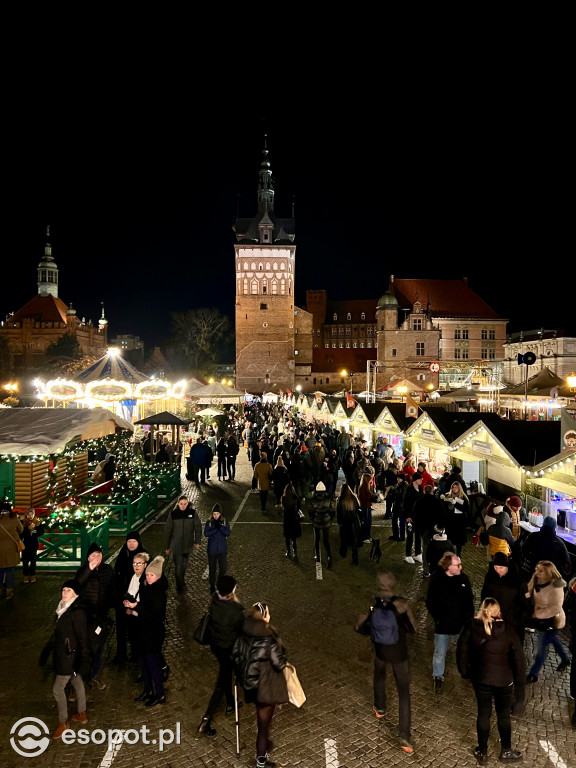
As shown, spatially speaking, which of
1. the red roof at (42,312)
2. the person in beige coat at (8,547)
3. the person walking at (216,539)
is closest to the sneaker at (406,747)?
the person walking at (216,539)

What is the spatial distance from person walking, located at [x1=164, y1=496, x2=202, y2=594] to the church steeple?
8091cm

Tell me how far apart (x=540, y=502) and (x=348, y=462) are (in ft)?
16.5

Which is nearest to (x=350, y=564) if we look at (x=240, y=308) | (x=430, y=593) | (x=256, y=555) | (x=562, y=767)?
(x=256, y=555)

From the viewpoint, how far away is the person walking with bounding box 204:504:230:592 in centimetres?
615

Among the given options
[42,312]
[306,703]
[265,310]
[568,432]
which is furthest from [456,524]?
[42,312]

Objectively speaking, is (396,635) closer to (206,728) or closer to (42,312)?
(206,728)

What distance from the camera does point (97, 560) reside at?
4.54 m

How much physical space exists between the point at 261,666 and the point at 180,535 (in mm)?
3459

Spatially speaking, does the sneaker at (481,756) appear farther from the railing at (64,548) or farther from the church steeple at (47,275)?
the church steeple at (47,275)

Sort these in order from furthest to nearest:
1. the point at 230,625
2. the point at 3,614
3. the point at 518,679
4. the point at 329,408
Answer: the point at 329,408
the point at 3,614
the point at 230,625
the point at 518,679

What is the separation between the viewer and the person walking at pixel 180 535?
21.0ft

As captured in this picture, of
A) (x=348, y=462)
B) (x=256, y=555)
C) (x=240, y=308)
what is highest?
(x=240, y=308)

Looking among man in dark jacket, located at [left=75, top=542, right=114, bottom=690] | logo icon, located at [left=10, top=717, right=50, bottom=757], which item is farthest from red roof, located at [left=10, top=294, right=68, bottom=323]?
logo icon, located at [left=10, top=717, right=50, bottom=757]

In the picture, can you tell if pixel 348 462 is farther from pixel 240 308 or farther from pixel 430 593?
pixel 240 308
